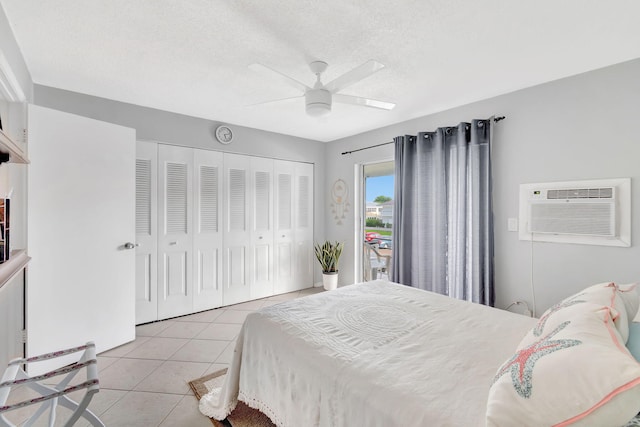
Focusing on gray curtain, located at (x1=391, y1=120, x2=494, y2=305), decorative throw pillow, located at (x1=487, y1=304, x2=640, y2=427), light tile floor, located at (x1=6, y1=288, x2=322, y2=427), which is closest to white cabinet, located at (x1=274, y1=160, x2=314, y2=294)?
light tile floor, located at (x1=6, y1=288, x2=322, y2=427)

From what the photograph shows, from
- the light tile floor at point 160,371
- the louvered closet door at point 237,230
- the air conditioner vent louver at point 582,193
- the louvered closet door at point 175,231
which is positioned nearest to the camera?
the light tile floor at point 160,371

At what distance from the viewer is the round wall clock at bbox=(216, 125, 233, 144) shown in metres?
3.59

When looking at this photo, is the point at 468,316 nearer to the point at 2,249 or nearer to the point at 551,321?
the point at 551,321

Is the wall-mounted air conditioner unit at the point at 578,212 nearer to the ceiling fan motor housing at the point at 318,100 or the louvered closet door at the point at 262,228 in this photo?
the ceiling fan motor housing at the point at 318,100

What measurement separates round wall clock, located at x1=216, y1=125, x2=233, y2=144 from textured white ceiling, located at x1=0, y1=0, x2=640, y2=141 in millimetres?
819

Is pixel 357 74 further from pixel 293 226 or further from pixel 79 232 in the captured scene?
pixel 293 226

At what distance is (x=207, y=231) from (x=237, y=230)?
1.28 feet

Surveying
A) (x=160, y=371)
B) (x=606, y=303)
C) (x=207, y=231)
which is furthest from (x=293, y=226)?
(x=606, y=303)

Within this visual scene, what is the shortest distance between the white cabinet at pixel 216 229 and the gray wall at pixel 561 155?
2424 millimetres

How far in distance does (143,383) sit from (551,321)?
257 centimetres

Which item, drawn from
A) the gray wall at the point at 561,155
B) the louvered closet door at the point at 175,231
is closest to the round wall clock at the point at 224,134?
the louvered closet door at the point at 175,231

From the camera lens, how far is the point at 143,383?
2129 mm

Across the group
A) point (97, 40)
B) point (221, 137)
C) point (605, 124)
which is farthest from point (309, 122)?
point (605, 124)

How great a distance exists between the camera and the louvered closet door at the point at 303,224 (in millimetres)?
4449
